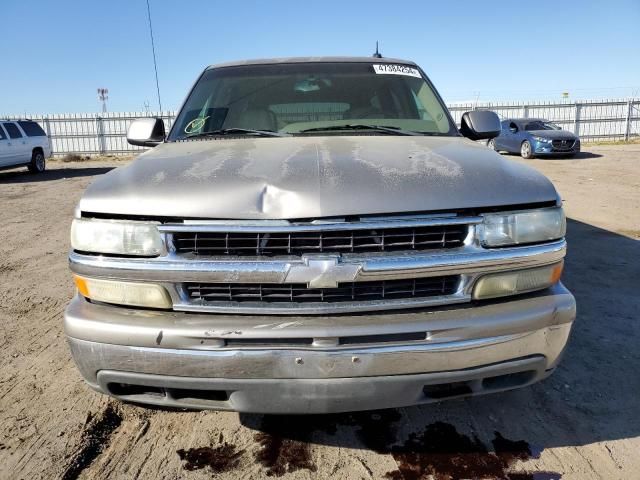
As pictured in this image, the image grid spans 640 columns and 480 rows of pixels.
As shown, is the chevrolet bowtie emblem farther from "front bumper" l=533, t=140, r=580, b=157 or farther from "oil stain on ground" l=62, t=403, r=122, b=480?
"front bumper" l=533, t=140, r=580, b=157

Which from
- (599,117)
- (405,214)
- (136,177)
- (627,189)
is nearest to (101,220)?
(136,177)

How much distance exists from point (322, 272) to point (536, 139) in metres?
17.7

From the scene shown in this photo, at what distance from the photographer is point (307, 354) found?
185 cm

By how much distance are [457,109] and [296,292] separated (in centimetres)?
2757

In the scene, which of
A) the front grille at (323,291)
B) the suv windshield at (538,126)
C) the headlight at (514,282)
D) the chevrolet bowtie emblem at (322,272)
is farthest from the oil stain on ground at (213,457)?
the suv windshield at (538,126)

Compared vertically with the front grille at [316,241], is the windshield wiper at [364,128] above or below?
above

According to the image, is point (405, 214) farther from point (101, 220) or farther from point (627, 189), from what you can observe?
point (627, 189)

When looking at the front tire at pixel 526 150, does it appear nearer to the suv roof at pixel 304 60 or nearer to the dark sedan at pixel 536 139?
the dark sedan at pixel 536 139

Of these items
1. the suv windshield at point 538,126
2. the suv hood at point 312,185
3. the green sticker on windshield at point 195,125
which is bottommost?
the suv windshield at point 538,126

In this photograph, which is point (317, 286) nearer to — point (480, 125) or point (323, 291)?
point (323, 291)

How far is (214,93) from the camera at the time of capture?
3.52 metres

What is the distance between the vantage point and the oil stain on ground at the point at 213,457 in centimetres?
223

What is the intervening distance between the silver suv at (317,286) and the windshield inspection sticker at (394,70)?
1687 mm

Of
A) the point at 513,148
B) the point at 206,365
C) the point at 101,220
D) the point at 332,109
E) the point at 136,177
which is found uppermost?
the point at 332,109
